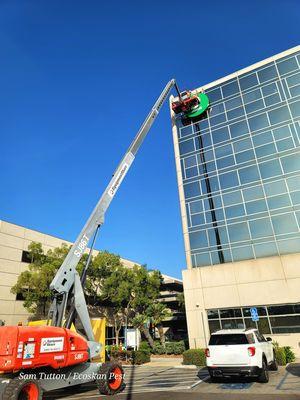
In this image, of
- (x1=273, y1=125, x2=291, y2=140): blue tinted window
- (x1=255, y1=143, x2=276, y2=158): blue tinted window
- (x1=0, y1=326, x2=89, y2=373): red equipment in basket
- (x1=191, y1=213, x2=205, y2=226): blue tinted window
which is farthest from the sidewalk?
(x1=273, y1=125, x2=291, y2=140): blue tinted window

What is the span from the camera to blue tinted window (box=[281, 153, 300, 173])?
24578mm

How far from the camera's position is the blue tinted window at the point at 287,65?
27453 mm

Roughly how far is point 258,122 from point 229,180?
5.74m

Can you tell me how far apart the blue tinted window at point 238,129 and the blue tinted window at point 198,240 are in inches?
369

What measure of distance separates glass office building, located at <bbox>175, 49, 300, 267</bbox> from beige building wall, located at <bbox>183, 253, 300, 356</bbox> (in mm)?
978

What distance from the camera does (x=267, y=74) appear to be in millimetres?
28781

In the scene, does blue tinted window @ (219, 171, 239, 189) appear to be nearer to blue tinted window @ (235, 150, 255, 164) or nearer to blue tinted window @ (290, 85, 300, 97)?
blue tinted window @ (235, 150, 255, 164)

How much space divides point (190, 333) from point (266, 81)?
22.7 meters

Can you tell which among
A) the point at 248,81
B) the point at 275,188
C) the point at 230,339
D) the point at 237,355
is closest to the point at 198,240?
the point at 275,188

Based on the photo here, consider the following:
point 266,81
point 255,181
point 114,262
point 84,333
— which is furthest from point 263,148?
point 84,333

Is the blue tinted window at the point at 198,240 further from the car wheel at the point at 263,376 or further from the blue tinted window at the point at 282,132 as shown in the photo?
the car wheel at the point at 263,376

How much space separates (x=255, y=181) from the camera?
2600 cm

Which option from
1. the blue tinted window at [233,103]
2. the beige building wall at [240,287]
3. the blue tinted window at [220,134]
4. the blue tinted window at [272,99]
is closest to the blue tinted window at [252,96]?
the blue tinted window at [233,103]

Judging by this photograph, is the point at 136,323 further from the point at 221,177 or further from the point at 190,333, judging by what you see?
the point at 221,177
